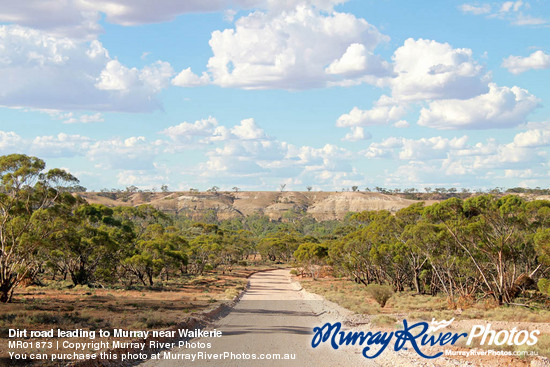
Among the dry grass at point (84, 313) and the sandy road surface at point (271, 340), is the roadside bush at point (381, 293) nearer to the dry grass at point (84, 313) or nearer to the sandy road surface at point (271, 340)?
the sandy road surface at point (271, 340)

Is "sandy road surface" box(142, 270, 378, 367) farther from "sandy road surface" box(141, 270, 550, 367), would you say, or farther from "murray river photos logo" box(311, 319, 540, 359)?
"murray river photos logo" box(311, 319, 540, 359)

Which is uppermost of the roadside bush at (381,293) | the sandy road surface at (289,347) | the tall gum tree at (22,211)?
the tall gum tree at (22,211)

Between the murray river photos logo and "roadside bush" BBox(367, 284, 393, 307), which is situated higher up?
the murray river photos logo

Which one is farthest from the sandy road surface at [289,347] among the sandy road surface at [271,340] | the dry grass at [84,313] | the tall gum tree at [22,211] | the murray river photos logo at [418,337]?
the tall gum tree at [22,211]

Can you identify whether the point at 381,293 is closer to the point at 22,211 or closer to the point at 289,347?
the point at 289,347

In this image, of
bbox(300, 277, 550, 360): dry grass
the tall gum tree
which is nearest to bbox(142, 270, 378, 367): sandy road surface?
bbox(300, 277, 550, 360): dry grass

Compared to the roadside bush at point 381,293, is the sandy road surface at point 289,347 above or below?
above

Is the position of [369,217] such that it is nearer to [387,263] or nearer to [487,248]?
[387,263]

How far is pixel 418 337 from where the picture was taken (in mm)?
19312

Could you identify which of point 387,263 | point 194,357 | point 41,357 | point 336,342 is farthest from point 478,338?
point 387,263

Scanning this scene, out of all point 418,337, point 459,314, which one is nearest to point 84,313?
point 418,337

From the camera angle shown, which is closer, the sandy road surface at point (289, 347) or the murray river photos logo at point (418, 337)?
the sandy road surface at point (289, 347)

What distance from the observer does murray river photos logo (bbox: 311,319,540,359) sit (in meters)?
17.4

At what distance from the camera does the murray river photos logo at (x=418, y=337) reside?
17.4 meters
